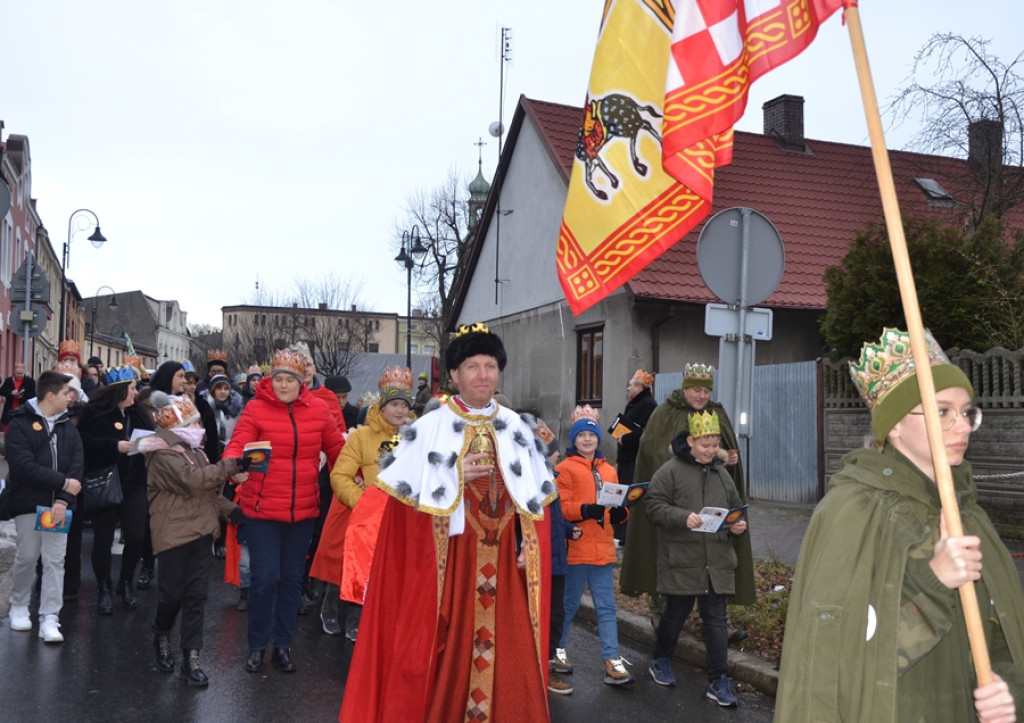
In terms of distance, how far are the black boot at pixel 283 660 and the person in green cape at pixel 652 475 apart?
7.66 feet

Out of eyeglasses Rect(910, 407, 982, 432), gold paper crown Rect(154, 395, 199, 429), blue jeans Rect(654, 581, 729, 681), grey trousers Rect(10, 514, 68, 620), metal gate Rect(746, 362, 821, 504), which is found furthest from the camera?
metal gate Rect(746, 362, 821, 504)

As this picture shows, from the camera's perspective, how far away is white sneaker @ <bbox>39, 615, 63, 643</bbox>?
296 inches

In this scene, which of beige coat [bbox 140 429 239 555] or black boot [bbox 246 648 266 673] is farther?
black boot [bbox 246 648 266 673]

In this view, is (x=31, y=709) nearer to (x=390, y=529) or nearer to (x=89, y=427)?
(x=390, y=529)

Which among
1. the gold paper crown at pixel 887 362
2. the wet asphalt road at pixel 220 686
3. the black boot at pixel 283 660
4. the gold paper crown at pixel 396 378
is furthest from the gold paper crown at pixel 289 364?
the gold paper crown at pixel 887 362

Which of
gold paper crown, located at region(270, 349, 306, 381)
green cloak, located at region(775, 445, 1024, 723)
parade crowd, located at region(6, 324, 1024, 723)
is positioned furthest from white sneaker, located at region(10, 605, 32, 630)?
green cloak, located at region(775, 445, 1024, 723)

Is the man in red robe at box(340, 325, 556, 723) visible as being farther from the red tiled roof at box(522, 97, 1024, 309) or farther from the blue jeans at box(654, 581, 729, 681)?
the red tiled roof at box(522, 97, 1024, 309)

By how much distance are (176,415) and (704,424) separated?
3.42 meters

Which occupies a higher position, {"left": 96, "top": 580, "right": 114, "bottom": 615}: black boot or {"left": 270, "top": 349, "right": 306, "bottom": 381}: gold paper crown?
{"left": 270, "top": 349, "right": 306, "bottom": 381}: gold paper crown

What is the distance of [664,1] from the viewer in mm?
5199

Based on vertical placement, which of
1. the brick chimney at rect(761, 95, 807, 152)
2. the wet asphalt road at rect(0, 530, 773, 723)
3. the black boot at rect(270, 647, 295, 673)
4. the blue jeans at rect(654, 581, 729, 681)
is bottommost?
the wet asphalt road at rect(0, 530, 773, 723)

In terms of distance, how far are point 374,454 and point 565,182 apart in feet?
51.2

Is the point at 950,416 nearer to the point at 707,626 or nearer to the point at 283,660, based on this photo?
the point at 707,626

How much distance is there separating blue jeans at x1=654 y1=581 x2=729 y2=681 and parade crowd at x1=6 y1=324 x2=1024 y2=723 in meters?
0.02
